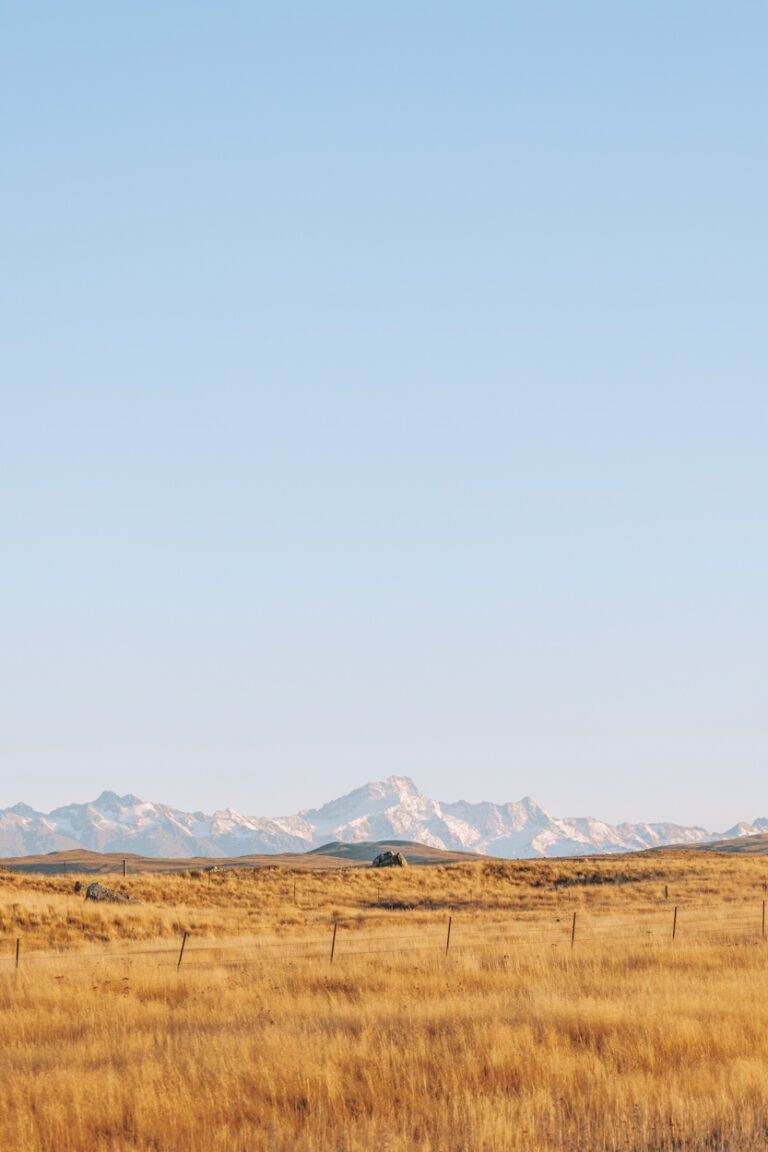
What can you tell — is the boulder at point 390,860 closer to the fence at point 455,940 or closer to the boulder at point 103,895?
the boulder at point 103,895

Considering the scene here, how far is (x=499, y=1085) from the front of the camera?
53.6 feet

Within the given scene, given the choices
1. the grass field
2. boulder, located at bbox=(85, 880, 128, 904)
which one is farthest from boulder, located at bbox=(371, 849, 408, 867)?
the grass field

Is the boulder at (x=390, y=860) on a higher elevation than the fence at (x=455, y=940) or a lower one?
higher

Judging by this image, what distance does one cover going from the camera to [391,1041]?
18922 millimetres

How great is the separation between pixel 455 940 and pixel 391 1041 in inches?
802

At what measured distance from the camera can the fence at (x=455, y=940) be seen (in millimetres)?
33938

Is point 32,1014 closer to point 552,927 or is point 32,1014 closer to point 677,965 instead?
point 677,965

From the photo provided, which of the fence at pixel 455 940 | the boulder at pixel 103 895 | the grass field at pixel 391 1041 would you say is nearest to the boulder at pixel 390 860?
the boulder at pixel 103 895

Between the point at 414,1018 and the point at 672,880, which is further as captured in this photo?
the point at 672,880

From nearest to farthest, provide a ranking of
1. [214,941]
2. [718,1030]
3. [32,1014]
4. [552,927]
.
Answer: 1. [718,1030]
2. [32,1014]
3. [214,941]
4. [552,927]

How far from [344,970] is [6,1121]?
14.8 metres

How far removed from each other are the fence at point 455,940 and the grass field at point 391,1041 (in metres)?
0.21

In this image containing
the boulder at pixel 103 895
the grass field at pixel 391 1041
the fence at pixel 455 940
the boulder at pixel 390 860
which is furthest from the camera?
the boulder at pixel 390 860

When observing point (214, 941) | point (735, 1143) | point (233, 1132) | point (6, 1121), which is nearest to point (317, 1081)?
point (233, 1132)
